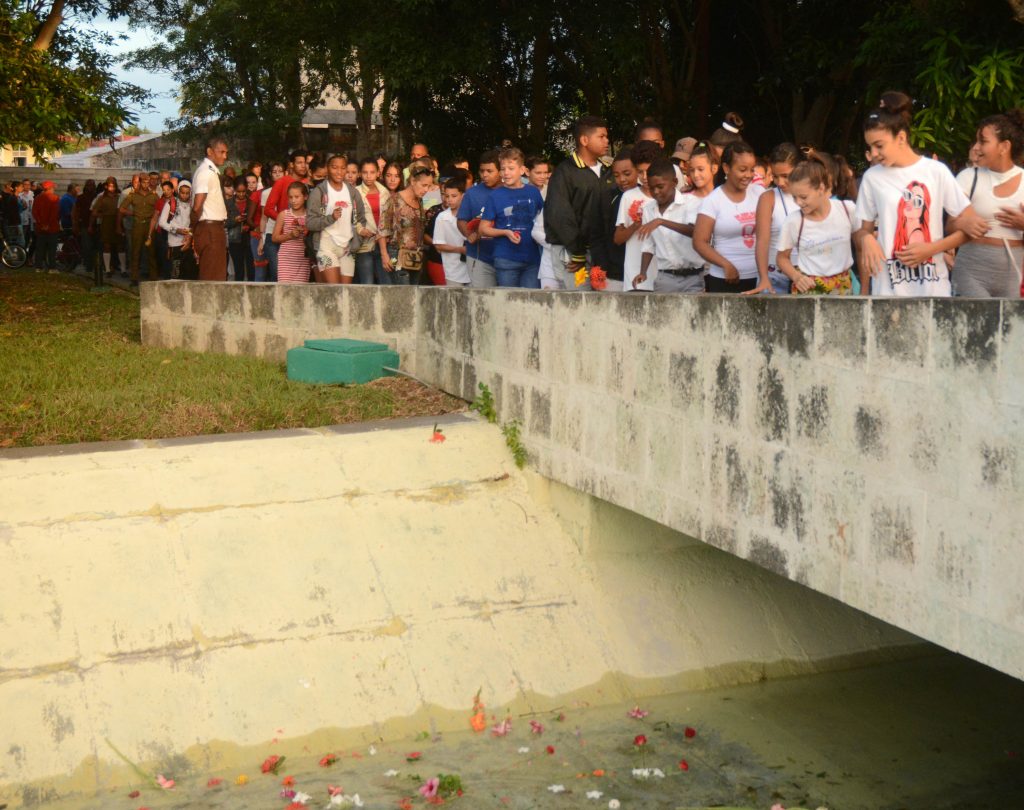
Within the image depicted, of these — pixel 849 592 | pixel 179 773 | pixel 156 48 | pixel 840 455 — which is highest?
pixel 156 48

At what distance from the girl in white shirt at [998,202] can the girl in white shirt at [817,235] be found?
2.76 ft

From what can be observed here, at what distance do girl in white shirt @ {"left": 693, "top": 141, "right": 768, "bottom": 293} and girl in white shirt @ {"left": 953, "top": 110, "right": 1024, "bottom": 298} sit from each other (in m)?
1.72

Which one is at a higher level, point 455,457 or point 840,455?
point 840,455

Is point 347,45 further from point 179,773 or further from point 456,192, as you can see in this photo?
point 179,773

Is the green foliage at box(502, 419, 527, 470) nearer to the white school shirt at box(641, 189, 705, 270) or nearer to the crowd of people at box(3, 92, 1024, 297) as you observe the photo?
the crowd of people at box(3, 92, 1024, 297)

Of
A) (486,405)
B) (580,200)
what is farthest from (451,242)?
(486,405)

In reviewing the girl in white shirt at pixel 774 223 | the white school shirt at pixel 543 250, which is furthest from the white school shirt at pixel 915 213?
the white school shirt at pixel 543 250

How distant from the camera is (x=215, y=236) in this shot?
13.7 metres

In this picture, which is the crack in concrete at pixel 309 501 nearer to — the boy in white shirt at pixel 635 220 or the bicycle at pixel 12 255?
the boy in white shirt at pixel 635 220

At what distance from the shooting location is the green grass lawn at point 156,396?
352 inches

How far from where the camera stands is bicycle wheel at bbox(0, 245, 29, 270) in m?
24.6

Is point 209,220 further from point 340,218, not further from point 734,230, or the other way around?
point 734,230

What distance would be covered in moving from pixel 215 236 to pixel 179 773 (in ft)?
26.3

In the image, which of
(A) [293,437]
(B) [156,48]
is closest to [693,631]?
(A) [293,437]
